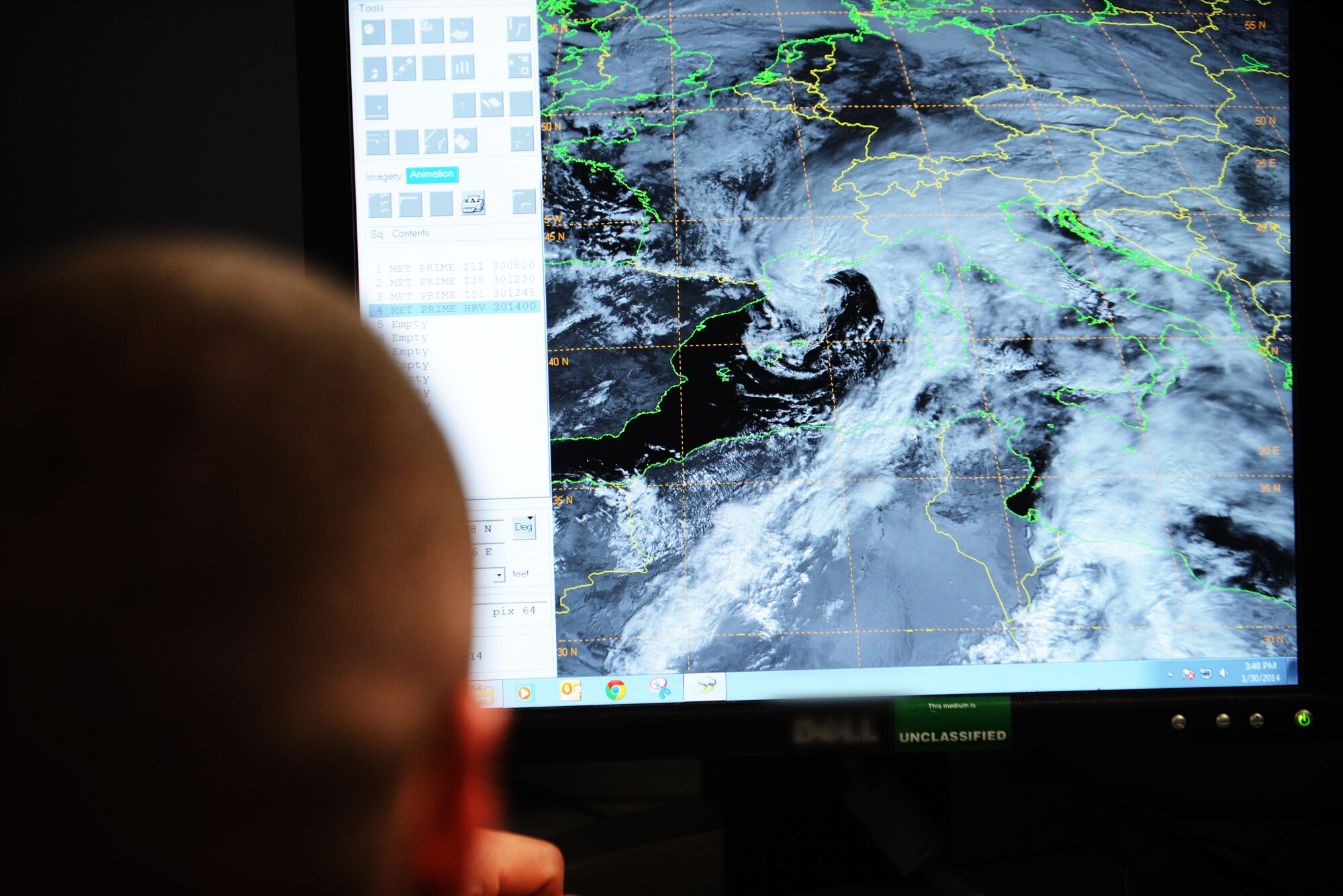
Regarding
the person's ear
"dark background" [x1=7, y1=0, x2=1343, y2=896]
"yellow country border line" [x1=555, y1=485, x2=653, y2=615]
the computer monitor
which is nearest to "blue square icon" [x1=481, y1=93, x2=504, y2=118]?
the computer monitor

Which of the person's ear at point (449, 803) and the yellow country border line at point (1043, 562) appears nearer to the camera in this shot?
the person's ear at point (449, 803)

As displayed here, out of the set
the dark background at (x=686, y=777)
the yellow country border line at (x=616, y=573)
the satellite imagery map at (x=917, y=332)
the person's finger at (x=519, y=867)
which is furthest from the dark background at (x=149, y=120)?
the person's finger at (x=519, y=867)

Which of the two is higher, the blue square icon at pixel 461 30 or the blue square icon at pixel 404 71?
the blue square icon at pixel 461 30

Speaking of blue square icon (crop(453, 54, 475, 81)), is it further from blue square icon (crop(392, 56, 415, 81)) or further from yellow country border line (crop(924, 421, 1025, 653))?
yellow country border line (crop(924, 421, 1025, 653))

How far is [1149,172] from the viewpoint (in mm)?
556

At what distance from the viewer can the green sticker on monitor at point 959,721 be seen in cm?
51

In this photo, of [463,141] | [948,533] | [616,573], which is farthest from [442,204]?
[948,533]

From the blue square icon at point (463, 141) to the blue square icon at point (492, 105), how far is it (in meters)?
0.02

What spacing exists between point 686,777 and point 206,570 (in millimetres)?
607

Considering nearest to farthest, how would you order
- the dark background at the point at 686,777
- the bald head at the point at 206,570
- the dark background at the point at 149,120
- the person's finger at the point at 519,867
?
the bald head at the point at 206,570, the person's finger at the point at 519,867, the dark background at the point at 686,777, the dark background at the point at 149,120

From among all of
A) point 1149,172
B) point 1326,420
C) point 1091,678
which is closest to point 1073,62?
point 1149,172

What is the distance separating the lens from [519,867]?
0.49 m

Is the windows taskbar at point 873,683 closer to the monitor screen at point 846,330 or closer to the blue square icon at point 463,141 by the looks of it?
the monitor screen at point 846,330

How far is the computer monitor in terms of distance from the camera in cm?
52
